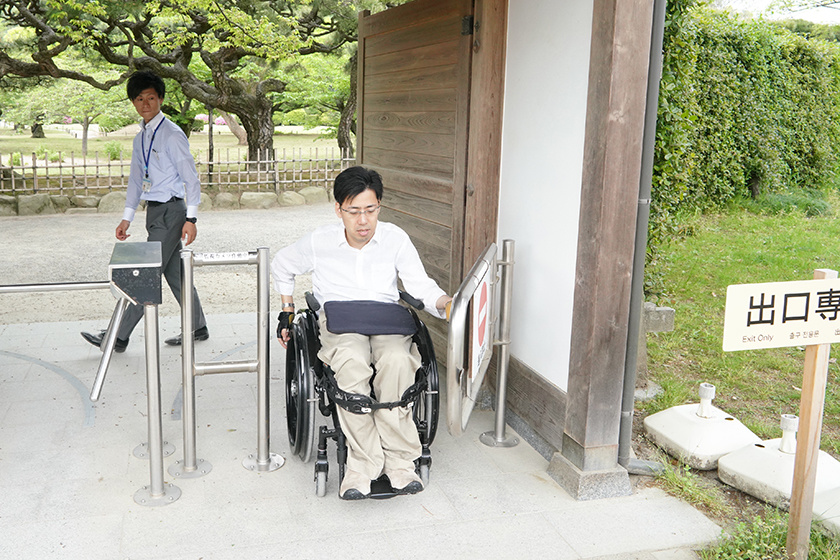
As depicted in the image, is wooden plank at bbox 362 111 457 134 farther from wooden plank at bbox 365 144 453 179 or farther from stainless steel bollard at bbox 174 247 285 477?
stainless steel bollard at bbox 174 247 285 477

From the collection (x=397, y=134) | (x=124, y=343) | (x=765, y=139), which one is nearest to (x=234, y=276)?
(x=124, y=343)

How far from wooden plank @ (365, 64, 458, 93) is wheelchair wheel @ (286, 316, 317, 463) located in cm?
143

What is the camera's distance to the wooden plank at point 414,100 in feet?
12.4

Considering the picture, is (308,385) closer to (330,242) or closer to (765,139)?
(330,242)

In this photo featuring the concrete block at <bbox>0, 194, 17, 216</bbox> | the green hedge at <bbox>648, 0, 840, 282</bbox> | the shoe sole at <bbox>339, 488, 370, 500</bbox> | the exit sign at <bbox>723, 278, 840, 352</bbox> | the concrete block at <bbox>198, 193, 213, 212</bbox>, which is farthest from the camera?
the concrete block at <bbox>198, 193, 213, 212</bbox>

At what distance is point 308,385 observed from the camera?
2863 mm

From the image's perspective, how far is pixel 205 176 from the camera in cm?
1270

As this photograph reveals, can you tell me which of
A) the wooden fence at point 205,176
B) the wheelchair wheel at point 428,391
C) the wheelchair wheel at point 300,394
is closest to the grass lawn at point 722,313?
the wheelchair wheel at point 428,391

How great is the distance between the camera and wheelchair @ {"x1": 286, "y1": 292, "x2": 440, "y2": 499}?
279 cm

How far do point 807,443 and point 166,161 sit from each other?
3.44 meters

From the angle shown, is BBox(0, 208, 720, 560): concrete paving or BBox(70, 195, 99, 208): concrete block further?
BBox(70, 195, 99, 208): concrete block

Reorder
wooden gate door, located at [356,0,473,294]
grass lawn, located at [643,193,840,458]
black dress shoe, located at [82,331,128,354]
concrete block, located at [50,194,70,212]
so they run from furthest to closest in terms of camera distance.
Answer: concrete block, located at [50,194,70,212], black dress shoe, located at [82,331,128,354], grass lawn, located at [643,193,840,458], wooden gate door, located at [356,0,473,294]

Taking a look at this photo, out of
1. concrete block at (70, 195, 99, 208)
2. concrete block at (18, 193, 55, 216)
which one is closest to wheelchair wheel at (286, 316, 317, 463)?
concrete block at (18, 193, 55, 216)

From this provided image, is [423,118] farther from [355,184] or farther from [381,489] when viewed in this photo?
[381,489]
